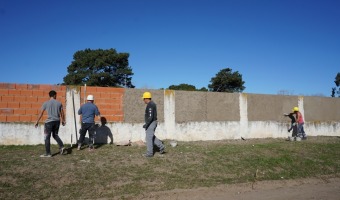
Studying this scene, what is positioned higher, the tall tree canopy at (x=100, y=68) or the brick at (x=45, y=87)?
the tall tree canopy at (x=100, y=68)

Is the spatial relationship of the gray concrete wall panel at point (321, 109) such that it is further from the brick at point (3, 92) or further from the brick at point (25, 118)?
the brick at point (3, 92)

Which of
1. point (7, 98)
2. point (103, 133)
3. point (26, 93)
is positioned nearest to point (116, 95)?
point (103, 133)

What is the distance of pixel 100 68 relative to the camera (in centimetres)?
4825

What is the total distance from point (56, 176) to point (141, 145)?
13.8 feet

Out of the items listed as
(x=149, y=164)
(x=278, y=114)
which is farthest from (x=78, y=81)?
(x=149, y=164)

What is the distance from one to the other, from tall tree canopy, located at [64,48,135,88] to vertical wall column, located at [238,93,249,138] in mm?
34275

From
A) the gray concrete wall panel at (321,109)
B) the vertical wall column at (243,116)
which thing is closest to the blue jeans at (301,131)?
the gray concrete wall panel at (321,109)

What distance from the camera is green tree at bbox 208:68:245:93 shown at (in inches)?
2062

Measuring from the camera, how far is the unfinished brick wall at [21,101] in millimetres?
10000

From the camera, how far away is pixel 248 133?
14.2 metres

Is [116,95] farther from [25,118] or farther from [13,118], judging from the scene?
[13,118]

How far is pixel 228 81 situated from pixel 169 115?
41.3 m

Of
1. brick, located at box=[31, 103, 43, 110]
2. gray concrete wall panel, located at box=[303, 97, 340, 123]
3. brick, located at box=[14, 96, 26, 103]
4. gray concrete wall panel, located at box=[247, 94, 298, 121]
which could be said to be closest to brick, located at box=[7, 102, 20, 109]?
brick, located at box=[14, 96, 26, 103]

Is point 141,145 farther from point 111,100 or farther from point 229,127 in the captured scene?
point 229,127
